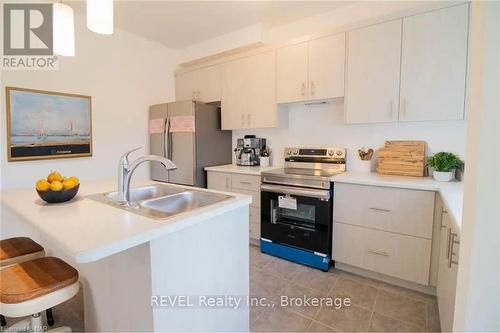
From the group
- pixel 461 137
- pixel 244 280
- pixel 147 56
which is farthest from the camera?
pixel 147 56

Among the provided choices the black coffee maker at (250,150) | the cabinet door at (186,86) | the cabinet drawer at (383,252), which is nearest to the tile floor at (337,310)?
the cabinet drawer at (383,252)

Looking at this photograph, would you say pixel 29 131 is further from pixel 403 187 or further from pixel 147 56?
pixel 403 187

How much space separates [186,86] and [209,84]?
1.51ft

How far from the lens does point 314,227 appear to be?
238cm

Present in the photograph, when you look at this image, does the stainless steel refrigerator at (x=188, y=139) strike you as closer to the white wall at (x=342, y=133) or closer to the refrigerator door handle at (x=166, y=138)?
the refrigerator door handle at (x=166, y=138)

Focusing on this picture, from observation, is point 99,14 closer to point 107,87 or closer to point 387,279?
point 107,87

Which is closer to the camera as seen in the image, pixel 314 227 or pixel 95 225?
pixel 95 225

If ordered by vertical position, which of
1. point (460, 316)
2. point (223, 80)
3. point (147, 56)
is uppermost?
point (147, 56)

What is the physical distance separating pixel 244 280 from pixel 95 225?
0.85 metres

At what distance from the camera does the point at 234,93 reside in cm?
316

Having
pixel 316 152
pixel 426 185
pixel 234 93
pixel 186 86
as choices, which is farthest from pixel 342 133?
pixel 186 86

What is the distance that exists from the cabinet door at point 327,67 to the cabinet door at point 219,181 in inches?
50.8

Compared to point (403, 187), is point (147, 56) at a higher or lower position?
higher

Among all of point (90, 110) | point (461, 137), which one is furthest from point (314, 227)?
point (90, 110)
